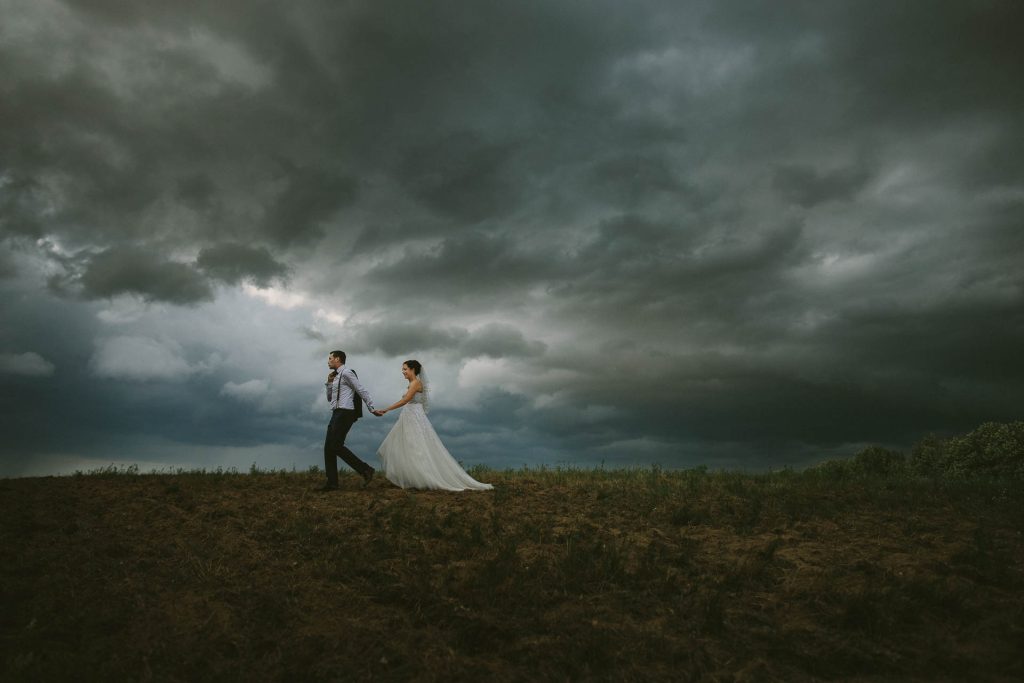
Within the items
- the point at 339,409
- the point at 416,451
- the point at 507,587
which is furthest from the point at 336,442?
the point at 507,587

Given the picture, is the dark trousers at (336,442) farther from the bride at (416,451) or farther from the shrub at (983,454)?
the shrub at (983,454)

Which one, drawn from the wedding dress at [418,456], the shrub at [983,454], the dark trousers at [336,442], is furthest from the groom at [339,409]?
the shrub at [983,454]

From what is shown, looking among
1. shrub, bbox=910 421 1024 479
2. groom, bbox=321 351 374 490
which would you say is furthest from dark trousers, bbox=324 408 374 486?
shrub, bbox=910 421 1024 479

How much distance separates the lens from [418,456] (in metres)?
15.9

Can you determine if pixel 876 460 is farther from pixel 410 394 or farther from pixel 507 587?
pixel 507 587

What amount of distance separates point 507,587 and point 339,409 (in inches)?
295

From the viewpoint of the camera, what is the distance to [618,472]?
19.3 meters

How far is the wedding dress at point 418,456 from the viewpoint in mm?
15844

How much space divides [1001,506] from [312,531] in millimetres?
14827

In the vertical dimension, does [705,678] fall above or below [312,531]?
below

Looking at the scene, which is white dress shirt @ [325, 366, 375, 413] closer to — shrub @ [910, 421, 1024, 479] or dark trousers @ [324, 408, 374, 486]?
dark trousers @ [324, 408, 374, 486]

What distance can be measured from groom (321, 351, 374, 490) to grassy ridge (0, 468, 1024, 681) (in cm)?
123

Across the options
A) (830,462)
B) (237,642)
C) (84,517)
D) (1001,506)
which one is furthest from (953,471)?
(84,517)

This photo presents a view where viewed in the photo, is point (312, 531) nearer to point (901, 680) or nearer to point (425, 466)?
point (425, 466)
